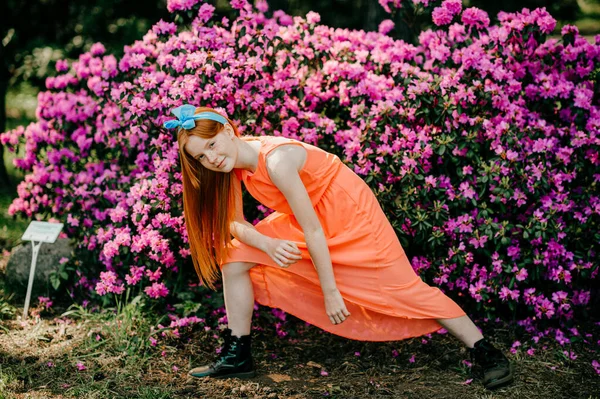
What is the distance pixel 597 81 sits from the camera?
356cm

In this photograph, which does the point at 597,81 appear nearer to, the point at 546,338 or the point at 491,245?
the point at 491,245

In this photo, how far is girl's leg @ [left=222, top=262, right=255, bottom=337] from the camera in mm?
2908

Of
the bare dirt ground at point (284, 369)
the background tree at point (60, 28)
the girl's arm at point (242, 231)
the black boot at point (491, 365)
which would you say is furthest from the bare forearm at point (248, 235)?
the background tree at point (60, 28)

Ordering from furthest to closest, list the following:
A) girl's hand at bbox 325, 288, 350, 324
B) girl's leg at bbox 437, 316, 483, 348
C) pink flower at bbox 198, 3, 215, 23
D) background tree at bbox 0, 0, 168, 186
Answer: background tree at bbox 0, 0, 168, 186 → pink flower at bbox 198, 3, 215, 23 → girl's leg at bbox 437, 316, 483, 348 → girl's hand at bbox 325, 288, 350, 324

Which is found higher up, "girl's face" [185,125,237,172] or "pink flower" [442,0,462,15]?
"pink flower" [442,0,462,15]

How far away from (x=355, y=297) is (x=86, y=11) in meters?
5.92

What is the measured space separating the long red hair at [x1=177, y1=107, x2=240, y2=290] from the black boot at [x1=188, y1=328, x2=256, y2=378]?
1.02 feet

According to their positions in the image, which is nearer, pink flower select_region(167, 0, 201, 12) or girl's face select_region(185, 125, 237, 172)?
girl's face select_region(185, 125, 237, 172)

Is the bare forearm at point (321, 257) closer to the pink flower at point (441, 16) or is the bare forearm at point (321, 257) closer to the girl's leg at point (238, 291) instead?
the girl's leg at point (238, 291)

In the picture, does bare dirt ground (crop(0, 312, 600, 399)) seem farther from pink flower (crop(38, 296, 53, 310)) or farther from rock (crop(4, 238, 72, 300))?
rock (crop(4, 238, 72, 300))

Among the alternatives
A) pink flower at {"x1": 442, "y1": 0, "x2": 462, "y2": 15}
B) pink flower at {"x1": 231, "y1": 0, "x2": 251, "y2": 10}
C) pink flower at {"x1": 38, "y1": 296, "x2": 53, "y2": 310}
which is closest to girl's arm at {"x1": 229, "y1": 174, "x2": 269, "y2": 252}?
pink flower at {"x1": 231, "y1": 0, "x2": 251, "y2": 10}

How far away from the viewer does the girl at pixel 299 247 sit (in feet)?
8.93

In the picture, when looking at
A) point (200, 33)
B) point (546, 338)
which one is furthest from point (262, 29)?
point (546, 338)

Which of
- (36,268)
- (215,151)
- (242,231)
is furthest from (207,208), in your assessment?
(36,268)
